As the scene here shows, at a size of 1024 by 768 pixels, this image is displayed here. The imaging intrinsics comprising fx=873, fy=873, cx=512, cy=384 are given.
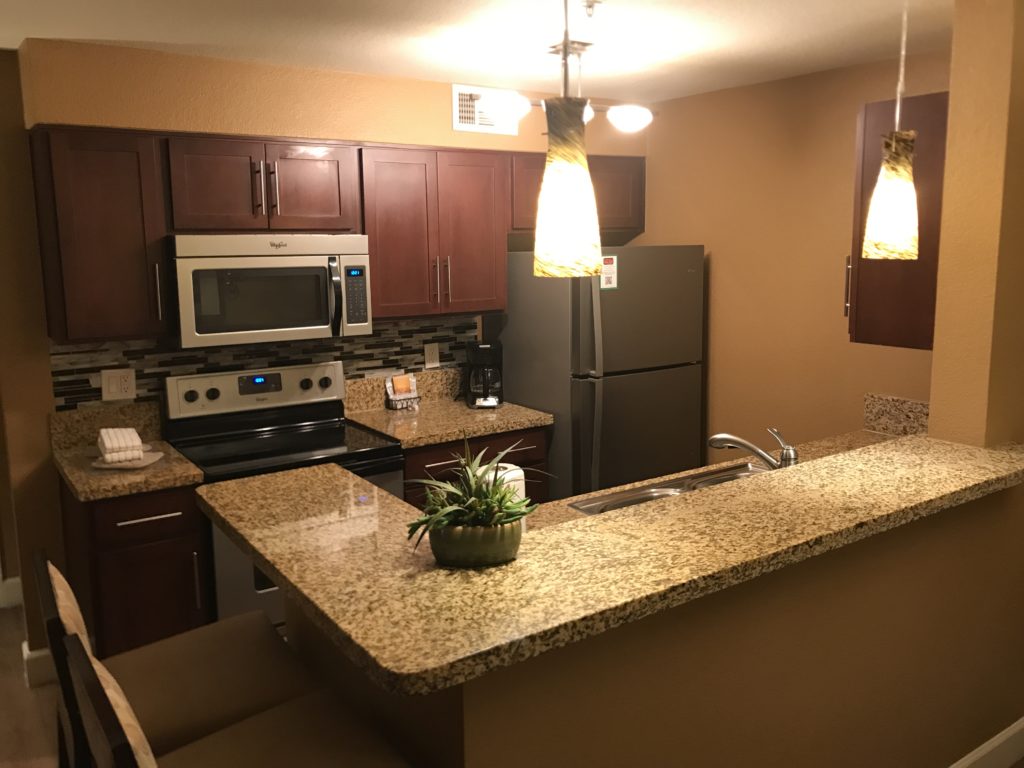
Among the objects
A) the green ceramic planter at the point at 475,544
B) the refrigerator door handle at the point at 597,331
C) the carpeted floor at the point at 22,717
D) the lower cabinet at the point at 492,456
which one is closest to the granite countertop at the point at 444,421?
the lower cabinet at the point at 492,456

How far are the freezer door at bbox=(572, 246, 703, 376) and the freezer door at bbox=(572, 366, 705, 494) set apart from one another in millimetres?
76

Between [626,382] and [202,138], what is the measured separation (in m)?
2.00

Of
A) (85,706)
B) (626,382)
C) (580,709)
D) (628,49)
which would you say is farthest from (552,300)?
(85,706)

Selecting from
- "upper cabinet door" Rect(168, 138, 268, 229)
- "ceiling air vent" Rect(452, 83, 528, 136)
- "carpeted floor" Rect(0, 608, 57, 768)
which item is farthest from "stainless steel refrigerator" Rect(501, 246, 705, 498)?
"carpeted floor" Rect(0, 608, 57, 768)

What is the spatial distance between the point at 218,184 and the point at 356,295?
25.9 inches

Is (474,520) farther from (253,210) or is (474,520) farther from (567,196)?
(253,210)

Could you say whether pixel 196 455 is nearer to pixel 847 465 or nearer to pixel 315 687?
pixel 315 687

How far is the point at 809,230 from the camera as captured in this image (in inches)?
149

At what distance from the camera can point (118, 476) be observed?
9.62 ft

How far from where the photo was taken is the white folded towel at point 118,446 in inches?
118

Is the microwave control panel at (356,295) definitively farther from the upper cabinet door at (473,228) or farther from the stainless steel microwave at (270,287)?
the upper cabinet door at (473,228)

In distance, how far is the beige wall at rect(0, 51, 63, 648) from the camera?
10.2ft

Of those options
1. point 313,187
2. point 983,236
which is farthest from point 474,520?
point 313,187

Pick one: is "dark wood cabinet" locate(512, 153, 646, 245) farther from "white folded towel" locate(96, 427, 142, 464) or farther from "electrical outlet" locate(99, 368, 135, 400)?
"white folded towel" locate(96, 427, 142, 464)
